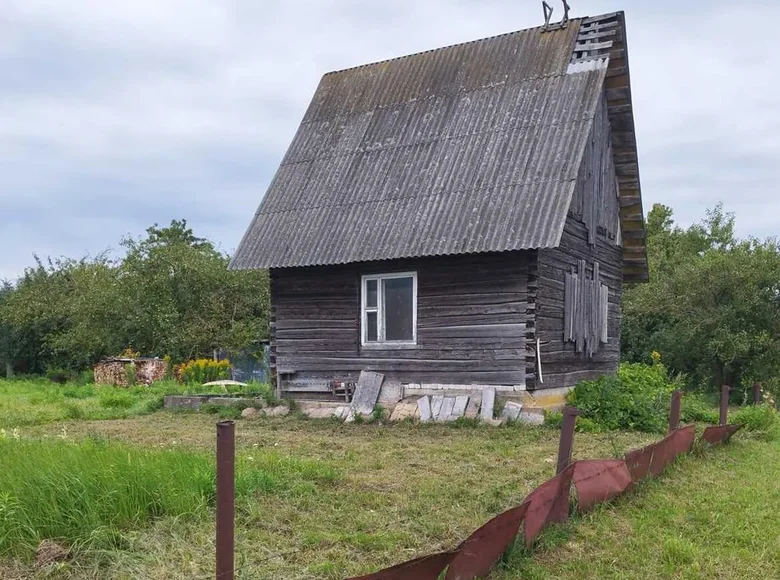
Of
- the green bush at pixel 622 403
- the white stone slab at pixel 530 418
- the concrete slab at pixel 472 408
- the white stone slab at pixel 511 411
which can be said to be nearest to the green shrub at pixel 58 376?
the concrete slab at pixel 472 408

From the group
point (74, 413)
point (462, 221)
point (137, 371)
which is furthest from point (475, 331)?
point (137, 371)

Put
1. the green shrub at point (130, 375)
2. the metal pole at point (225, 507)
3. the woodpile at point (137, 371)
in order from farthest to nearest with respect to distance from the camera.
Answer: the woodpile at point (137, 371), the green shrub at point (130, 375), the metal pole at point (225, 507)

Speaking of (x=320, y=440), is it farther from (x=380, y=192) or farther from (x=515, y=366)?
(x=380, y=192)

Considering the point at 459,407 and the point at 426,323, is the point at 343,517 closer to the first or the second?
the point at 459,407

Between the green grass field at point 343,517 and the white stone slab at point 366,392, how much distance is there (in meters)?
4.73

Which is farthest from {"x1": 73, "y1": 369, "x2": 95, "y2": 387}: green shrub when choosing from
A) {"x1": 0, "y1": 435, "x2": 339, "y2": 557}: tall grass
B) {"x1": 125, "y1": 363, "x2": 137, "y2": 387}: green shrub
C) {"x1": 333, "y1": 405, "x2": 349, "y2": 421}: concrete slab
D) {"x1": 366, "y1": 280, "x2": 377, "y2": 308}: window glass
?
{"x1": 0, "y1": 435, "x2": 339, "y2": 557}: tall grass

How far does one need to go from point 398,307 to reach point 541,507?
28.1 ft

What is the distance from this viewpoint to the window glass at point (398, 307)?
13758 mm

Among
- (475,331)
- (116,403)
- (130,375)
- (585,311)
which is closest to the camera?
(475,331)

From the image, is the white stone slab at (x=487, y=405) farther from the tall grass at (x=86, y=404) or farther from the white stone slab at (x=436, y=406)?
the tall grass at (x=86, y=404)

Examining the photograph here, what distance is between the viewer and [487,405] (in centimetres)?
1239

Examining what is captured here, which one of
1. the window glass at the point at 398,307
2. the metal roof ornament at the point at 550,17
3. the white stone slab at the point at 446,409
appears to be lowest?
the white stone slab at the point at 446,409

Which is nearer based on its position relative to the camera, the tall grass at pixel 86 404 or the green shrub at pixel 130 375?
the tall grass at pixel 86 404

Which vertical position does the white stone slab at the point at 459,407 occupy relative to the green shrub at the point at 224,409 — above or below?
above
